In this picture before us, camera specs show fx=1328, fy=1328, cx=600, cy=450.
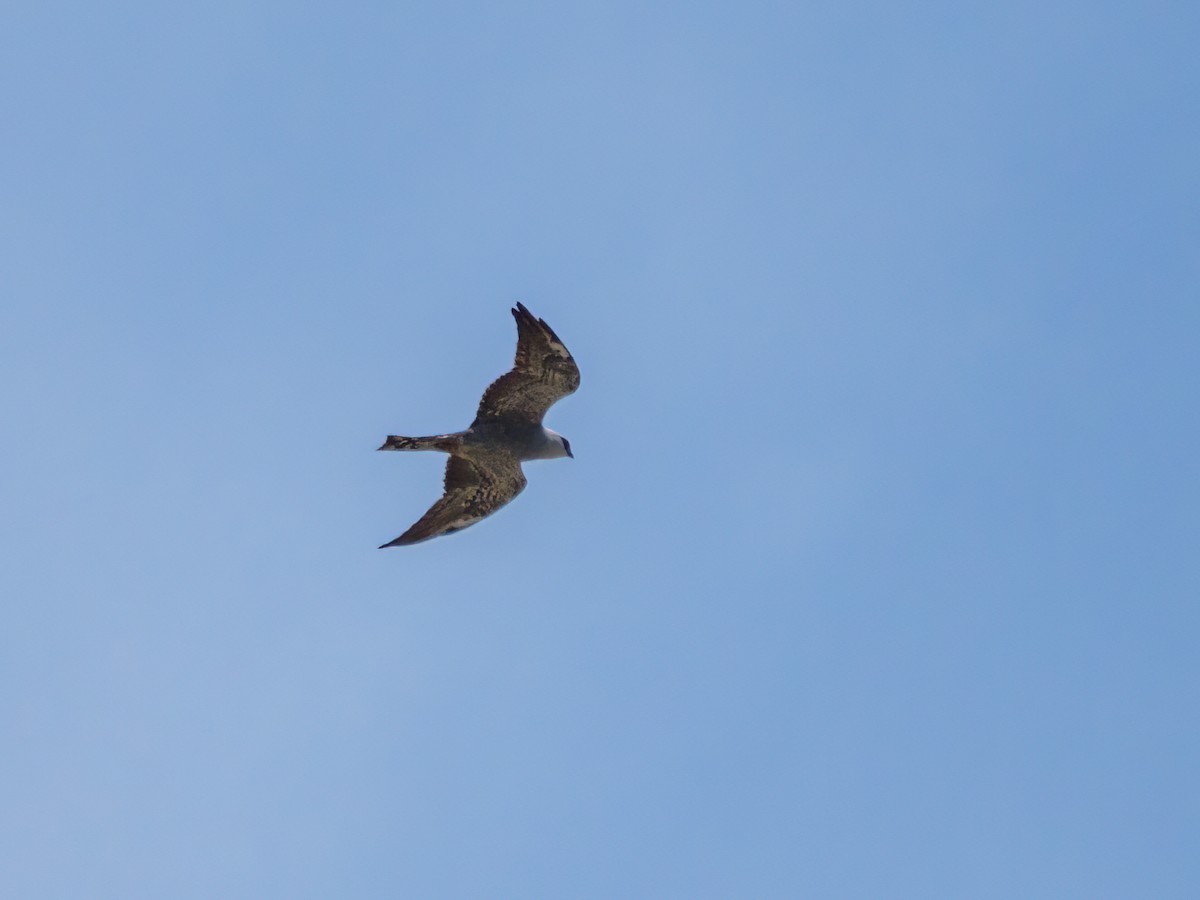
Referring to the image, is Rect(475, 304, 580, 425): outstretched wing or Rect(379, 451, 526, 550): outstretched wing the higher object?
Rect(475, 304, 580, 425): outstretched wing

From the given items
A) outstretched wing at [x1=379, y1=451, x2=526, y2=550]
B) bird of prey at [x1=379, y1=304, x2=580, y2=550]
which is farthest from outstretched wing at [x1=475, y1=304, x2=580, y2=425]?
outstretched wing at [x1=379, y1=451, x2=526, y2=550]

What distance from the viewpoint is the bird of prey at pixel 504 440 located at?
63.4ft

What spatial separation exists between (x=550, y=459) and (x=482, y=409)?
143 cm

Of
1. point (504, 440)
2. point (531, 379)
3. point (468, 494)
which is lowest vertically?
point (468, 494)

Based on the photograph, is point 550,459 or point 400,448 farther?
point 550,459

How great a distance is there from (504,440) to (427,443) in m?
1.19

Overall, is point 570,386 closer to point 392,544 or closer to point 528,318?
point 528,318

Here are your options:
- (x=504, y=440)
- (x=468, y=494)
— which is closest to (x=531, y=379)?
(x=504, y=440)

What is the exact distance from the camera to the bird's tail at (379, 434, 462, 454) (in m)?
19.4

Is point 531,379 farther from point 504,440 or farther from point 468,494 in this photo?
point 468,494

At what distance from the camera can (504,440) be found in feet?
66.0

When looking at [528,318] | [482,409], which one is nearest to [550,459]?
[482,409]

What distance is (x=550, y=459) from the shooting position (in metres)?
20.7

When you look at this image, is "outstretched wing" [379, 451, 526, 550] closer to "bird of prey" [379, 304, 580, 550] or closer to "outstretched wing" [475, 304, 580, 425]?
"bird of prey" [379, 304, 580, 550]
